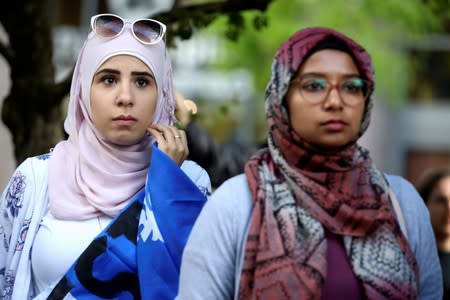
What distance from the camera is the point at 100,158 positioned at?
18.5 ft

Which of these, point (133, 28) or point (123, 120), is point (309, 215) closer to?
point (123, 120)

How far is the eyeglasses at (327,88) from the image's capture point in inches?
188

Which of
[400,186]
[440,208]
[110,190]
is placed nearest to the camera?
[400,186]

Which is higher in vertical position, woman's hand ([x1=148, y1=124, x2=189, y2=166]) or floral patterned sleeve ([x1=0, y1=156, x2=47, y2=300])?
woman's hand ([x1=148, y1=124, x2=189, y2=166])

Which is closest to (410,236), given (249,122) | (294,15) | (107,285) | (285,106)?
(285,106)

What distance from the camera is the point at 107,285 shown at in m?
5.37

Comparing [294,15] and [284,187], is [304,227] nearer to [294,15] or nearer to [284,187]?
[284,187]

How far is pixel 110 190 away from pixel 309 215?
43.9 inches

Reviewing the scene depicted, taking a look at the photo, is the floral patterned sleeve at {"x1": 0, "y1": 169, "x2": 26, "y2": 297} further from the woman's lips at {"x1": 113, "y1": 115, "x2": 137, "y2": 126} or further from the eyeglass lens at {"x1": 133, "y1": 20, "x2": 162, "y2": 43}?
the eyeglass lens at {"x1": 133, "y1": 20, "x2": 162, "y2": 43}

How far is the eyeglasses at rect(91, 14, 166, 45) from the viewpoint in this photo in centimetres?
565

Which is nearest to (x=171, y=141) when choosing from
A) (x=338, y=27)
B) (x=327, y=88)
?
(x=327, y=88)

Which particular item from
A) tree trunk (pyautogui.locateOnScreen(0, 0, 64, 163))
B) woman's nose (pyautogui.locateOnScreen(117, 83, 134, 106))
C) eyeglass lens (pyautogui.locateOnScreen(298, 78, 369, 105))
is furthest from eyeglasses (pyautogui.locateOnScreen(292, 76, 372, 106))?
tree trunk (pyautogui.locateOnScreen(0, 0, 64, 163))

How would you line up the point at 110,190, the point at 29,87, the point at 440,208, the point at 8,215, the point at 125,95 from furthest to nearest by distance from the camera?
the point at 440,208
the point at 29,87
the point at 8,215
the point at 110,190
the point at 125,95

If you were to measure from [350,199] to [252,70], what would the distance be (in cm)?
1183
